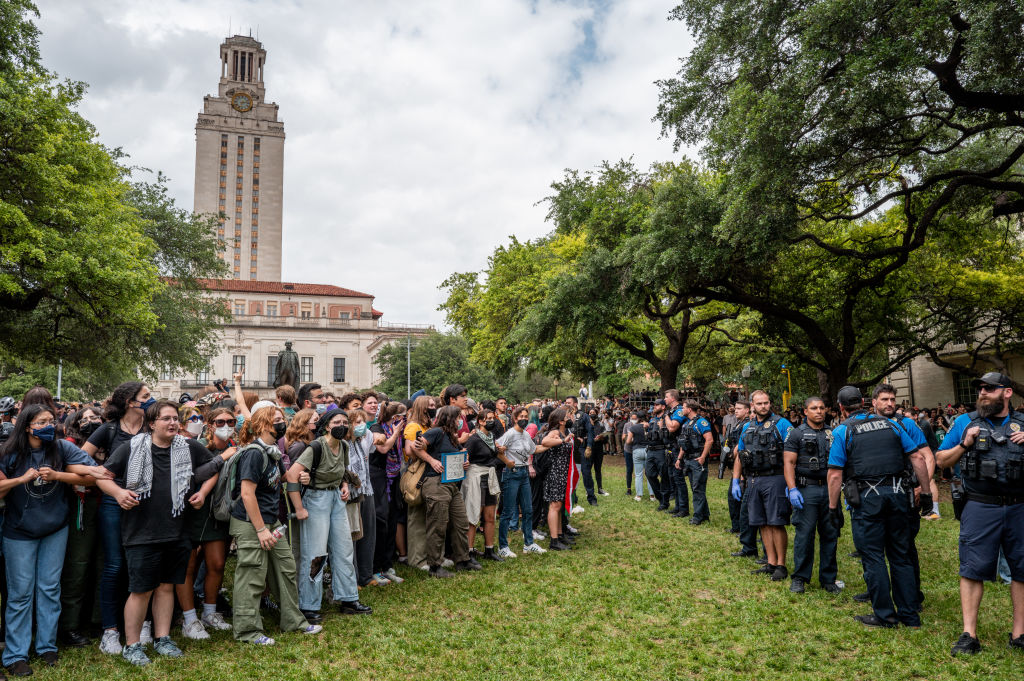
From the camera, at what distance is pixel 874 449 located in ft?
19.8

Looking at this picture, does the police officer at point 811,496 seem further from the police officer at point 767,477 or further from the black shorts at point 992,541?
the black shorts at point 992,541

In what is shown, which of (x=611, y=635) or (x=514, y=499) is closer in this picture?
(x=611, y=635)

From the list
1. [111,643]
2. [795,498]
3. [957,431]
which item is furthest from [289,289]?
[957,431]

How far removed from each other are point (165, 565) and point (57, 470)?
44.3 inches

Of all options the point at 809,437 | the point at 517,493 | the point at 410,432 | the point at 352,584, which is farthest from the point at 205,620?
the point at 809,437

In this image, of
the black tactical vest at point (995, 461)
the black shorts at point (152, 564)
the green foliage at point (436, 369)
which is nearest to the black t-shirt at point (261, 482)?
the black shorts at point (152, 564)

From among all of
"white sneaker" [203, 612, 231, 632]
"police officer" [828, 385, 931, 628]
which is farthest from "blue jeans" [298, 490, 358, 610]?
"police officer" [828, 385, 931, 628]

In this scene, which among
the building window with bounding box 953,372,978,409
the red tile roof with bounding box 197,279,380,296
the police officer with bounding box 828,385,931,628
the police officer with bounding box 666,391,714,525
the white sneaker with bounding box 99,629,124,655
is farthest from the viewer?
the red tile roof with bounding box 197,279,380,296

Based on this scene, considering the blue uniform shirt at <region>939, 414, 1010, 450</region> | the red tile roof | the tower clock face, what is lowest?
the blue uniform shirt at <region>939, 414, 1010, 450</region>

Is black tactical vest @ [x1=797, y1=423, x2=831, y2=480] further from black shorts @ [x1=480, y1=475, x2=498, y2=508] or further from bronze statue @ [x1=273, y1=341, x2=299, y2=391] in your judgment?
bronze statue @ [x1=273, y1=341, x2=299, y2=391]

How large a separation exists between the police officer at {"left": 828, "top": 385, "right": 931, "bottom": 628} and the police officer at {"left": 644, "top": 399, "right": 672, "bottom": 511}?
6242 mm

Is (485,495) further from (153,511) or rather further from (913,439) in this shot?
(913,439)

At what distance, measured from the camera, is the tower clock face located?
104 metres

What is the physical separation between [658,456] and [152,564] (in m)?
9.52
